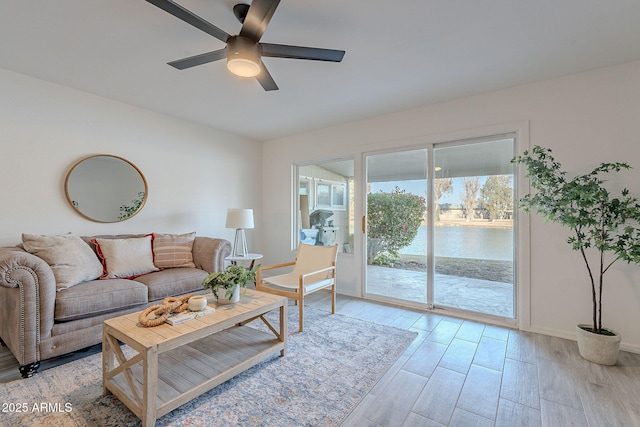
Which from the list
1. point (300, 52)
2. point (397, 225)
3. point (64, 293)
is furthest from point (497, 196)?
point (64, 293)

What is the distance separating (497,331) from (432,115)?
241 cm

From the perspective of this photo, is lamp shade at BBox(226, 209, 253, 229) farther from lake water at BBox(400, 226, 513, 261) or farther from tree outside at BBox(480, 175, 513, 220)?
tree outside at BBox(480, 175, 513, 220)

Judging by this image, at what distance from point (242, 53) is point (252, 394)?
2.11 metres

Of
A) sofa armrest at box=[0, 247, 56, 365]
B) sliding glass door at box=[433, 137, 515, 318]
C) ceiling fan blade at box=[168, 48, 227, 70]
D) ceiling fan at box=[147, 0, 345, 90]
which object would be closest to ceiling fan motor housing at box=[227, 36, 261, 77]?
ceiling fan at box=[147, 0, 345, 90]

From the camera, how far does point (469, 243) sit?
3.15m

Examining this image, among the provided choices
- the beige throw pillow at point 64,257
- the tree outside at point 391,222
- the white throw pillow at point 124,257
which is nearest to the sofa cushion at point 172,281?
the white throw pillow at point 124,257

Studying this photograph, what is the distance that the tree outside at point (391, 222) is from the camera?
11.5ft

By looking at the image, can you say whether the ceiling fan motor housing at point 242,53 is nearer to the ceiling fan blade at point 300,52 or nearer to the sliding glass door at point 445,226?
the ceiling fan blade at point 300,52

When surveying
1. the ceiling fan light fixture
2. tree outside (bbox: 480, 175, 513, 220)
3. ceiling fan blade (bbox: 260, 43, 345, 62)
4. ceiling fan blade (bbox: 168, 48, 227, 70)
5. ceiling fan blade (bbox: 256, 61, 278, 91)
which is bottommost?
tree outside (bbox: 480, 175, 513, 220)

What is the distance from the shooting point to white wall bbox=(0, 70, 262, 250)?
2.57 metres

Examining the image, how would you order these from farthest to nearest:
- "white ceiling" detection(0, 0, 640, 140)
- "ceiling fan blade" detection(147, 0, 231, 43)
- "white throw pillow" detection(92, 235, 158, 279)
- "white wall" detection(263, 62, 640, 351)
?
"white throw pillow" detection(92, 235, 158, 279) → "white wall" detection(263, 62, 640, 351) → "white ceiling" detection(0, 0, 640, 140) → "ceiling fan blade" detection(147, 0, 231, 43)

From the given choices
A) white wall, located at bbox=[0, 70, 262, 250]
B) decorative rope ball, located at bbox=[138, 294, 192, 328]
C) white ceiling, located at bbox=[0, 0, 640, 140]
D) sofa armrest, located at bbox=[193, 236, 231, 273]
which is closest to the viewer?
decorative rope ball, located at bbox=[138, 294, 192, 328]

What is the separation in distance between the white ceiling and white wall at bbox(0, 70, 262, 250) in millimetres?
220

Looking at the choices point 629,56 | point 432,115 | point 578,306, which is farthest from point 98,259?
point 629,56
